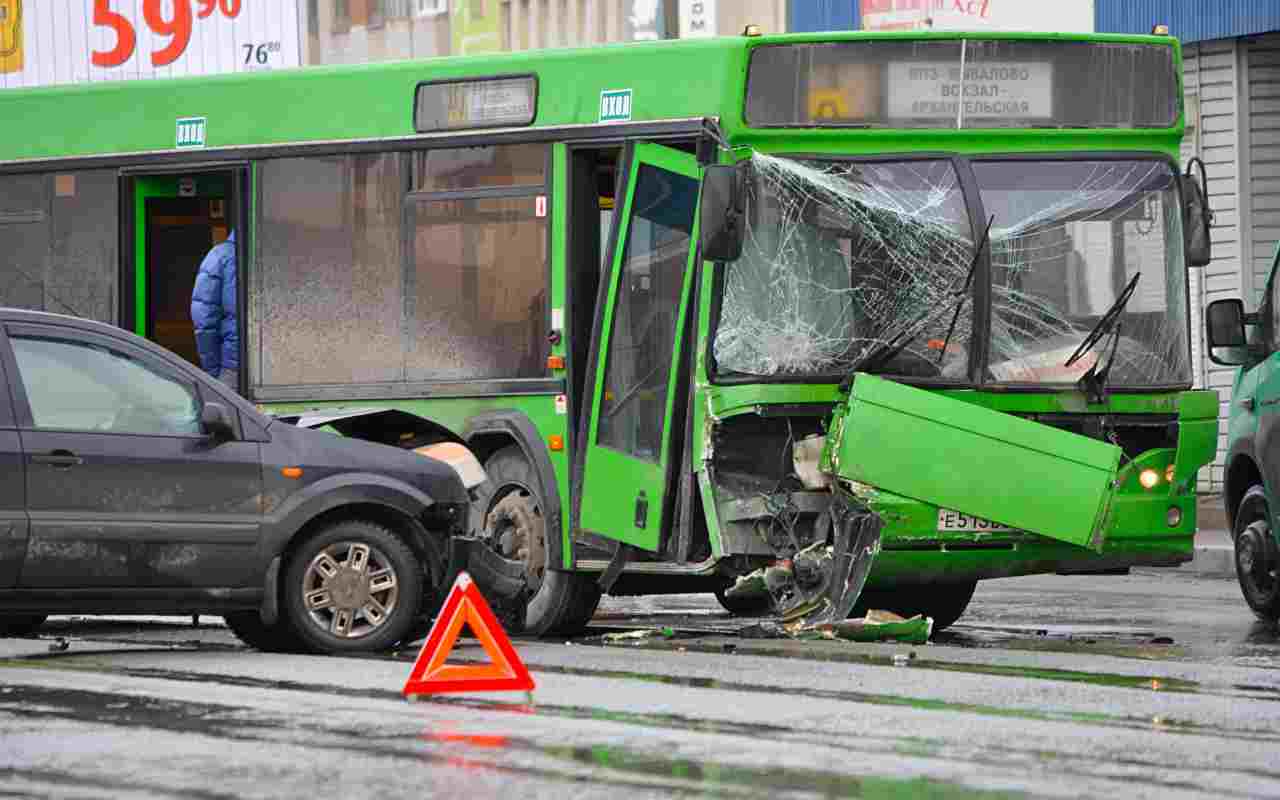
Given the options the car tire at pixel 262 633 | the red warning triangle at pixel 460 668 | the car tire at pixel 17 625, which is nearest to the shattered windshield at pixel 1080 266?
the car tire at pixel 262 633

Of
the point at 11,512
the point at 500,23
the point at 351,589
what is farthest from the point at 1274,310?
the point at 500,23

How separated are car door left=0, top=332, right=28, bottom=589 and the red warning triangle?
2.45 meters

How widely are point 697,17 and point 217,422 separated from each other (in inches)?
866

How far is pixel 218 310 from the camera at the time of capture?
52.0ft

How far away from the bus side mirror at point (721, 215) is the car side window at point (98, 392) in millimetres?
2561

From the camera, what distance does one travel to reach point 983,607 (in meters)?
17.7

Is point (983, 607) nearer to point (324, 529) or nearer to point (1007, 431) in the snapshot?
point (1007, 431)

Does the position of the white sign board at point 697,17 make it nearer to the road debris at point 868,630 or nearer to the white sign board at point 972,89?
the white sign board at point 972,89

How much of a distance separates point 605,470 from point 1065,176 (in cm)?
277

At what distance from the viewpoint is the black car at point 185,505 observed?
12281 millimetres

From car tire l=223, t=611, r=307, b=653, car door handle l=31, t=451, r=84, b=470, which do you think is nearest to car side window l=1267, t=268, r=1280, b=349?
car tire l=223, t=611, r=307, b=653

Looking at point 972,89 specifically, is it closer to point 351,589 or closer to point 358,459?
point 358,459

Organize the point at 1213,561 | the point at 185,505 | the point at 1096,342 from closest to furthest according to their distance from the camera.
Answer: the point at 185,505, the point at 1096,342, the point at 1213,561

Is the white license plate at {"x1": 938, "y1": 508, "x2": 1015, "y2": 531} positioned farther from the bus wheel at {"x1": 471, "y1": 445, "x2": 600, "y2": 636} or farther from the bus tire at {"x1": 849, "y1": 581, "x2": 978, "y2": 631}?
the bus wheel at {"x1": 471, "y1": 445, "x2": 600, "y2": 636}
